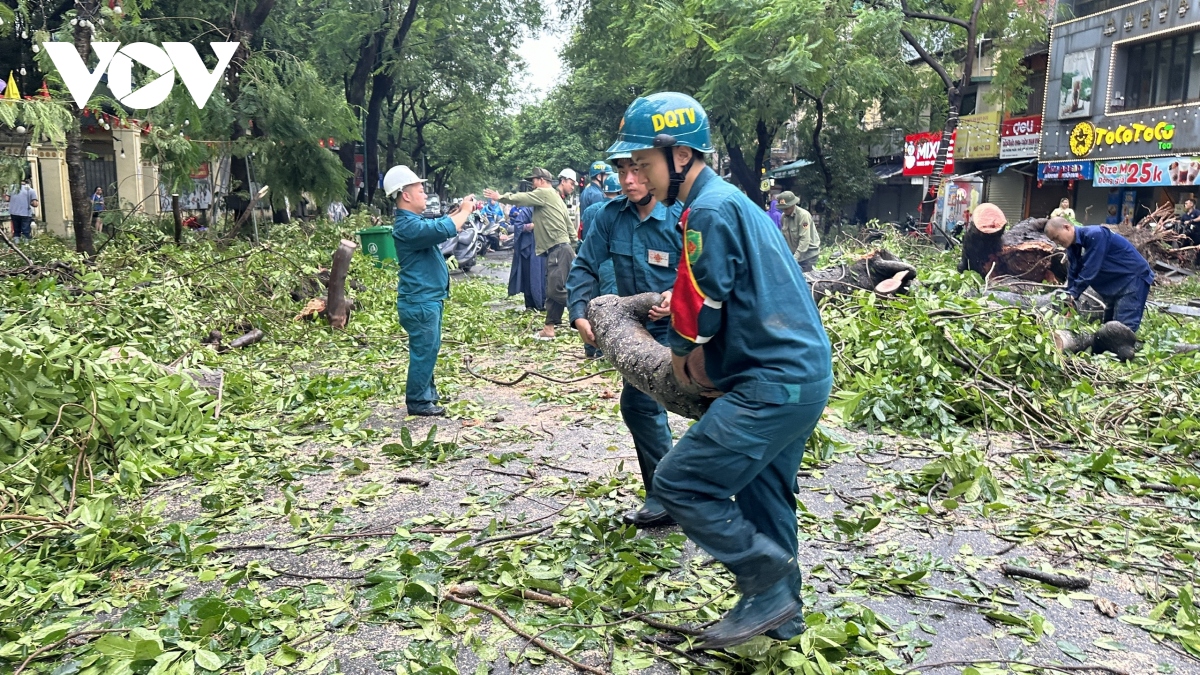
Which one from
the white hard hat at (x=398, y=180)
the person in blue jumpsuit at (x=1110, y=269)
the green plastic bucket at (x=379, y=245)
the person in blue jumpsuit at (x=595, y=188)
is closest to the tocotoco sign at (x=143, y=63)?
the white hard hat at (x=398, y=180)

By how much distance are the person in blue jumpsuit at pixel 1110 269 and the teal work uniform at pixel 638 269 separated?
5248mm

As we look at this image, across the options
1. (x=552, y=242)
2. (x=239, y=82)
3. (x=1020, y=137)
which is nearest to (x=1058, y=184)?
(x=1020, y=137)

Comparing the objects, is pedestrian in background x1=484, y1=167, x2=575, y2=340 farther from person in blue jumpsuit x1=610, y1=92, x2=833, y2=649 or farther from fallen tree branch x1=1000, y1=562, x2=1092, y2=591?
person in blue jumpsuit x1=610, y1=92, x2=833, y2=649

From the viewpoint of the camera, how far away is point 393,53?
20.9 m

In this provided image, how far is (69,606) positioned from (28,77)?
1864 cm

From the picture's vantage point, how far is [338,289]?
10.2 m

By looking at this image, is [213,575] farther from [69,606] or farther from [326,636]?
[326,636]

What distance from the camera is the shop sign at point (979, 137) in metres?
28.7

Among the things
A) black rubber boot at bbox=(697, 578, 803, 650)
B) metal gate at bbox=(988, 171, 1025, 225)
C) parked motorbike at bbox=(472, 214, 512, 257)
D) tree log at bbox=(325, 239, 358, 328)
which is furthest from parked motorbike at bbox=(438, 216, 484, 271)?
metal gate at bbox=(988, 171, 1025, 225)

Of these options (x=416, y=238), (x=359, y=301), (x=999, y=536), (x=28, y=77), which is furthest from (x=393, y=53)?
(x=999, y=536)

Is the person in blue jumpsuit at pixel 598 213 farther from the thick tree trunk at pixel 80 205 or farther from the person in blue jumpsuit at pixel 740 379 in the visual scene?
the thick tree trunk at pixel 80 205

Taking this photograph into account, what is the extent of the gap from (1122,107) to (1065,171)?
2.13 m

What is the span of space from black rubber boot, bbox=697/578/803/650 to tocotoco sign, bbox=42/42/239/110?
679 cm

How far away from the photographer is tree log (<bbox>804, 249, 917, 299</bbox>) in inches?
330
